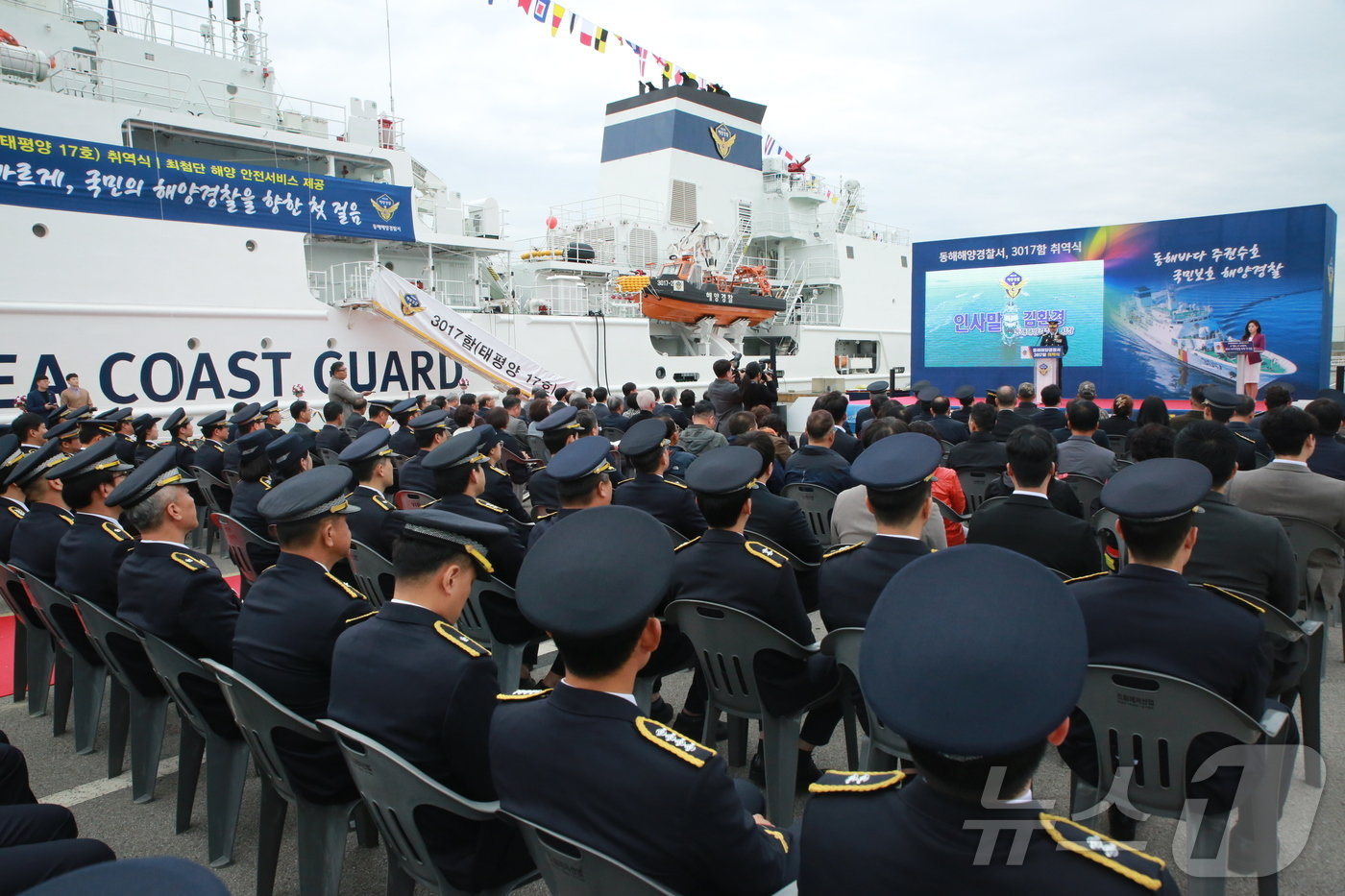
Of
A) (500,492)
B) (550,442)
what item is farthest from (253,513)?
(550,442)

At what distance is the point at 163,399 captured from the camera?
34.2 ft

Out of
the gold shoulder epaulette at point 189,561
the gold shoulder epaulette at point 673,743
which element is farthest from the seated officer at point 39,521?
the gold shoulder epaulette at point 673,743

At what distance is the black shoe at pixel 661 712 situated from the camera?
3440mm

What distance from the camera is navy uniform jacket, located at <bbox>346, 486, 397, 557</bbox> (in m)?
3.82

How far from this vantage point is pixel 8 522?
407 centimetres

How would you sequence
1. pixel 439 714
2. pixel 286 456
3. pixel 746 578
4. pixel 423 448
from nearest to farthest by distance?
1. pixel 439 714
2. pixel 746 578
3. pixel 286 456
4. pixel 423 448

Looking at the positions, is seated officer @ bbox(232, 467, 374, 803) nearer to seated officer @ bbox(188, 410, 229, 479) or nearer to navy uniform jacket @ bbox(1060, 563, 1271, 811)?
navy uniform jacket @ bbox(1060, 563, 1271, 811)

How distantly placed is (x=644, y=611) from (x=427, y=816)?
772 millimetres

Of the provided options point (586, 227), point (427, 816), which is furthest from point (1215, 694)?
point (586, 227)

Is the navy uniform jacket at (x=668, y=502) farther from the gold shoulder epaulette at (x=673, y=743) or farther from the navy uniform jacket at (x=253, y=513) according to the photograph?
the gold shoulder epaulette at (x=673, y=743)

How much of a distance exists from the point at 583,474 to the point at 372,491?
1.37 meters

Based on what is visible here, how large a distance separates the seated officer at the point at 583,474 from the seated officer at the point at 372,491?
90cm

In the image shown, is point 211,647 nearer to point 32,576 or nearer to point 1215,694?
point 32,576

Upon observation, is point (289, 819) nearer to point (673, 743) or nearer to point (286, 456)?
point (673, 743)
